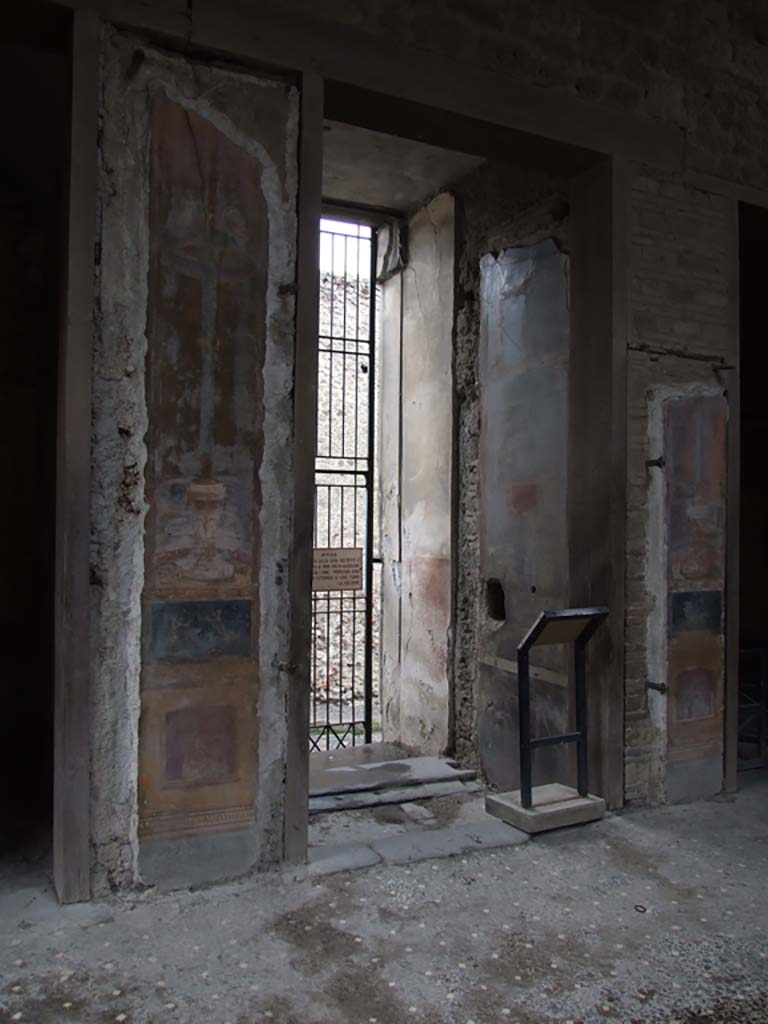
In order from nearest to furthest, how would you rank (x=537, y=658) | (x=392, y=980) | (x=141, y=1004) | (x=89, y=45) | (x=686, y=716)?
(x=141, y=1004)
(x=392, y=980)
(x=89, y=45)
(x=686, y=716)
(x=537, y=658)

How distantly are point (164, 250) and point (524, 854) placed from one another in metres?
3.25

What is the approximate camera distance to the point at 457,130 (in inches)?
174

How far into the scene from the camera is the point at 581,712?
4484 mm

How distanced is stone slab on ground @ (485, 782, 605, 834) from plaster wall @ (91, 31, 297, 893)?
1305 mm

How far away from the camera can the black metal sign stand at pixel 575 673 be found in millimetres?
4250

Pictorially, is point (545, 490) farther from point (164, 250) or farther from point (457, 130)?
point (164, 250)

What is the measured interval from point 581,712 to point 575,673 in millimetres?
209

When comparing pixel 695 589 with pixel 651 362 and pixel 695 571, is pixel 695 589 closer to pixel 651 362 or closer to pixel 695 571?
pixel 695 571

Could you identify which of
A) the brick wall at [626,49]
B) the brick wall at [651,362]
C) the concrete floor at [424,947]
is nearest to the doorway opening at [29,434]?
the concrete floor at [424,947]

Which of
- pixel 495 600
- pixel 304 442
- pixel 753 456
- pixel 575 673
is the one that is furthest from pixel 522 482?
pixel 753 456

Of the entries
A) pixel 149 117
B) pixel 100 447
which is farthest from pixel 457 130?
pixel 100 447

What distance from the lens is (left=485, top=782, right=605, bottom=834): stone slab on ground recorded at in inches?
168

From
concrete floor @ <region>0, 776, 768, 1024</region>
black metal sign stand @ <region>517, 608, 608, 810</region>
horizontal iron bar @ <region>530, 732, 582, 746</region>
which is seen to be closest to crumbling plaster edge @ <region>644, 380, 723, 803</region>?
black metal sign stand @ <region>517, 608, 608, 810</region>

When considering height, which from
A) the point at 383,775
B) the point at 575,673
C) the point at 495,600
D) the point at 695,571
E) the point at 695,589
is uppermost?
the point at 695,571
